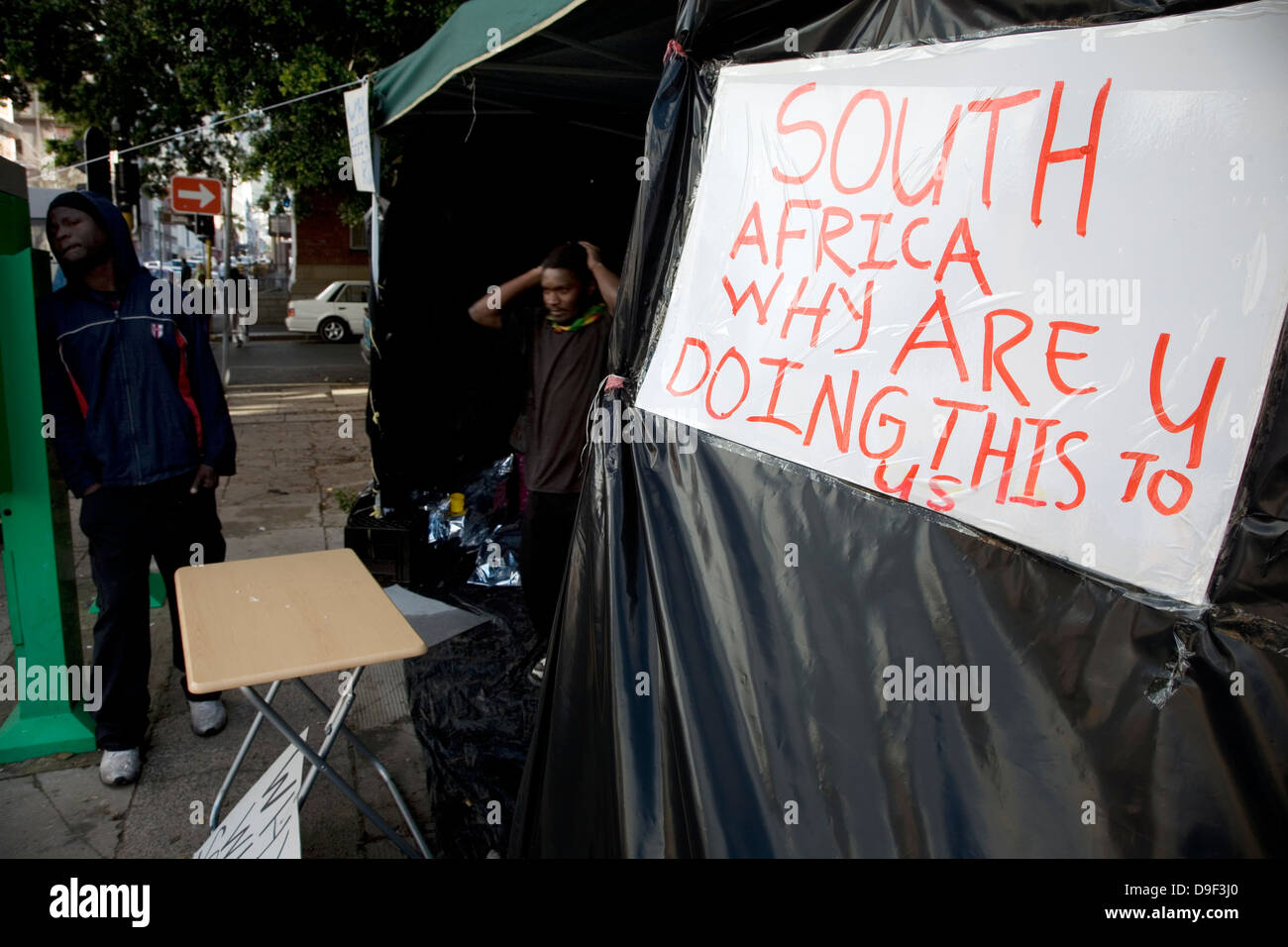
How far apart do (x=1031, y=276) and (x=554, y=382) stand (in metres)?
2.20

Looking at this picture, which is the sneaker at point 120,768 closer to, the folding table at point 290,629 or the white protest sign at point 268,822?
the folding table at point 290,629

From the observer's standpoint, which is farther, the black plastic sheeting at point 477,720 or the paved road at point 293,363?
the paved road at point 293,363

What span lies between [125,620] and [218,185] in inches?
408

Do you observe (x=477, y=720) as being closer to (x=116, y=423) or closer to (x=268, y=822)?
(x=268, y=822)

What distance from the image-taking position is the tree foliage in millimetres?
10508

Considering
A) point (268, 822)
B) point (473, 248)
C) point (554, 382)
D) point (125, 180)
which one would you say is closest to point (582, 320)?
point (554, 382)

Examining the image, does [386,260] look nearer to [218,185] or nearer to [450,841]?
[450,841]

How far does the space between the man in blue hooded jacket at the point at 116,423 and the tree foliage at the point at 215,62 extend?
8.26m

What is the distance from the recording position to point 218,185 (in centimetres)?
1151

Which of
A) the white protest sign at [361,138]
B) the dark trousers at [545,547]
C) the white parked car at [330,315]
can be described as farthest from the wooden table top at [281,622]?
the white parked car at [330,315]

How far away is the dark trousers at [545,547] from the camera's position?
3.40m

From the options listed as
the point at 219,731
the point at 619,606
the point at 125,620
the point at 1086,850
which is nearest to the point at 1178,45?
the point at 1086,850

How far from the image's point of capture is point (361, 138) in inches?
171

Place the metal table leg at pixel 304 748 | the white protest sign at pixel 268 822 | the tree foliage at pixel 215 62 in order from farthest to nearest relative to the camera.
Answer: the tree foliage at pixel 215 62
the metal table leg at pixel 304 748
the white protest sign at pixel 268 822
